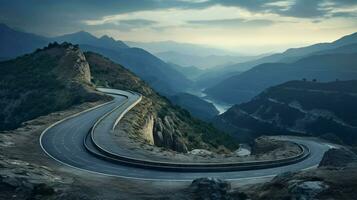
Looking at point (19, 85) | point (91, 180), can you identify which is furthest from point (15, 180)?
point (19, 85)

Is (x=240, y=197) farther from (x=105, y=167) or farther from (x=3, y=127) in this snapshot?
(x=3, y=127)

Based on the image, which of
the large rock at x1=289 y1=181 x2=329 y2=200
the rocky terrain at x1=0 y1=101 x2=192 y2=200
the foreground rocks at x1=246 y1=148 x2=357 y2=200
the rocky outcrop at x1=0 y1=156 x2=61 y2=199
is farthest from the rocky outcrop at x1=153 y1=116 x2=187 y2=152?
the large rock at x1=289 y1=181 x2=329 y2=200

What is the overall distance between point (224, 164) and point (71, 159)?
21.7 meters

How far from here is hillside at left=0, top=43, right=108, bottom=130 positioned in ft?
371

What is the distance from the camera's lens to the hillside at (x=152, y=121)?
304 feet

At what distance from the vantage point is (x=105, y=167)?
52.5 metres

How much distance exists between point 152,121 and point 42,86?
47407mm

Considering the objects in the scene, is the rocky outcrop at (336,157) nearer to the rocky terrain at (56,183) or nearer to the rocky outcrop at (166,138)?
the rocky terrain at (56,183)

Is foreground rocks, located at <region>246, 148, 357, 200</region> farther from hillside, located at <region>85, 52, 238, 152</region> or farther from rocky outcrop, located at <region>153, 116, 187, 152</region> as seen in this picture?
rocky outcrop, located at <region>153, 116, 187, 152</region>

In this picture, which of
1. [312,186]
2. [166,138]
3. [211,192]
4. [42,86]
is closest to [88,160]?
[211,192]

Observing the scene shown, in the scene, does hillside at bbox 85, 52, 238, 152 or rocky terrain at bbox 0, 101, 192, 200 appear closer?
rocky terrain at bbox 0, 101, 192, 200

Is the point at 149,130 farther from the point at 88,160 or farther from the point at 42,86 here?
the point at 42,86

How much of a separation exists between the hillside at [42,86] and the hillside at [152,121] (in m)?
15.5

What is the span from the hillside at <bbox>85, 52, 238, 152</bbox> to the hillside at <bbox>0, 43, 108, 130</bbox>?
1554cm
